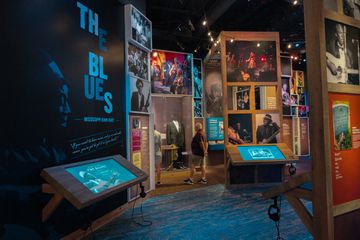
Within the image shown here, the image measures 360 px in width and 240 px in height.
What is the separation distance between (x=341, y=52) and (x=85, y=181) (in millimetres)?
2822

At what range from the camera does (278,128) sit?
6281 millimetres

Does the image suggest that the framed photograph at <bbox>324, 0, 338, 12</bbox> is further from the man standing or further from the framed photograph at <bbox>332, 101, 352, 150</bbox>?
the man standing

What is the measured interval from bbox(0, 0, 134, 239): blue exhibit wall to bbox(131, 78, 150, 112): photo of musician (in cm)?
62

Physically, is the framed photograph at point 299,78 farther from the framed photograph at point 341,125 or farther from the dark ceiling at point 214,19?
the framed photograph at point 341,125

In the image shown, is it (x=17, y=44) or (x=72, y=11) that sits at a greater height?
(x=72, y=11)

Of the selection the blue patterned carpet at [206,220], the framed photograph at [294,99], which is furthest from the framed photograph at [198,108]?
the framed photograph at [294,99]

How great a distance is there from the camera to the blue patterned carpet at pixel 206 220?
3.53 meters

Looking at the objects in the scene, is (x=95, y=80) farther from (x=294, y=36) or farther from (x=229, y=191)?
(x=294, y=36)

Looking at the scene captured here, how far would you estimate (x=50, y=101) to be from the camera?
3055mm

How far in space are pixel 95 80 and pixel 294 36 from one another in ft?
24.2

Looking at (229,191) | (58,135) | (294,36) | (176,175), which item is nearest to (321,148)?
(58,135)

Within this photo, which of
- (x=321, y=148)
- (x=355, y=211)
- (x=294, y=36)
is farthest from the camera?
(x=294, y=36)

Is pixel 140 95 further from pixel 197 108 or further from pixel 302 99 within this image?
pixel 302 99

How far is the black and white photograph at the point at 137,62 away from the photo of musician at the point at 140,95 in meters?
0.15
